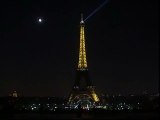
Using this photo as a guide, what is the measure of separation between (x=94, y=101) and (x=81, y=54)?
10716 mm

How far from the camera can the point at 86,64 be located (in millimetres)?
A: 89438

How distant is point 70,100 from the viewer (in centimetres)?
9612

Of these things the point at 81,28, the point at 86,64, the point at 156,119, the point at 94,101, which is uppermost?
the point at 81,28

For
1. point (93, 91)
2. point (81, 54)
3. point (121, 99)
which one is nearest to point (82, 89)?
point (93, 91)

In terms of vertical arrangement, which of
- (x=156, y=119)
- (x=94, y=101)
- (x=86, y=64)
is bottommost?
(x=156, y=119)

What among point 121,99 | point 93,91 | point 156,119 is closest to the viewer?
point 156,119

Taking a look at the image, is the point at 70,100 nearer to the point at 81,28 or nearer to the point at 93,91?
the point at 93,91

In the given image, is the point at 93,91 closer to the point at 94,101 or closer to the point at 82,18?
the point at 94,101

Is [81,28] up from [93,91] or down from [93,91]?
up

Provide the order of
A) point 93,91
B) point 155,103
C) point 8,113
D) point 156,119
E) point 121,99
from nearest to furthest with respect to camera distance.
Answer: point 156,119
point 8,113
point 155,103
point 93,91
point 121,99

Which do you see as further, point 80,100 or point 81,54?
point 80,100

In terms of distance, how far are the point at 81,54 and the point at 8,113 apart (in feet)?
166

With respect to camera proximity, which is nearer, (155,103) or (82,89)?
(155,103)

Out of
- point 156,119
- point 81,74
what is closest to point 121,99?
point 81,74
